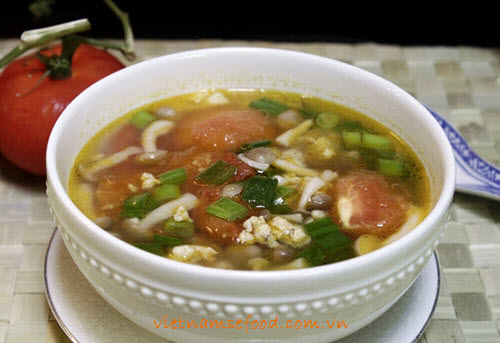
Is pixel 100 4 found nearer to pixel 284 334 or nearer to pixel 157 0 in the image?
pixel 157 0

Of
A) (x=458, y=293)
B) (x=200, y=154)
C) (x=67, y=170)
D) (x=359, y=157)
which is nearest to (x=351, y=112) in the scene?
(x=359, y=157)

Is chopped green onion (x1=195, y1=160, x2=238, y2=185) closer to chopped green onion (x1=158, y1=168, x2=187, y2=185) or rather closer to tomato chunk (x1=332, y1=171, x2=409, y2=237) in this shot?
chopped green onion (x1=158, y1=168, x2=187, y2=185)

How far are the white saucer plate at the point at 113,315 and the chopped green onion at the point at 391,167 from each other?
0.30 m

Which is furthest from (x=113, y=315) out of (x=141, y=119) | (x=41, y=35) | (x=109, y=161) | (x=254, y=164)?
(x=41, y=35)

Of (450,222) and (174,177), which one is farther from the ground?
(174,177)

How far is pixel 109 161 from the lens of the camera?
1.93m

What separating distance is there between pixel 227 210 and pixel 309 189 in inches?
10.0

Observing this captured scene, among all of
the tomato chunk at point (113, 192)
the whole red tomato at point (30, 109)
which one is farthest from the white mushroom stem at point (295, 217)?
the whole red tomato at point (30, 109)

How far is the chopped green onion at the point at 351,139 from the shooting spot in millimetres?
2016

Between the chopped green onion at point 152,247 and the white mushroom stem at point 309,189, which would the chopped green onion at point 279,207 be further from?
the chopped green onion at point 152,247

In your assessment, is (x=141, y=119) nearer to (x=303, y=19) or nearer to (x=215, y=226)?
(x=215, y=226)

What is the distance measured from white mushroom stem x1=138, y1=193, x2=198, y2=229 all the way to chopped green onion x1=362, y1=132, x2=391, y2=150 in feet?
1.89

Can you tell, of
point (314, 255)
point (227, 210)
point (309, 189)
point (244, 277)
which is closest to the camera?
point (244, 277)

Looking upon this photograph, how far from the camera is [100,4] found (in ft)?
12.1
